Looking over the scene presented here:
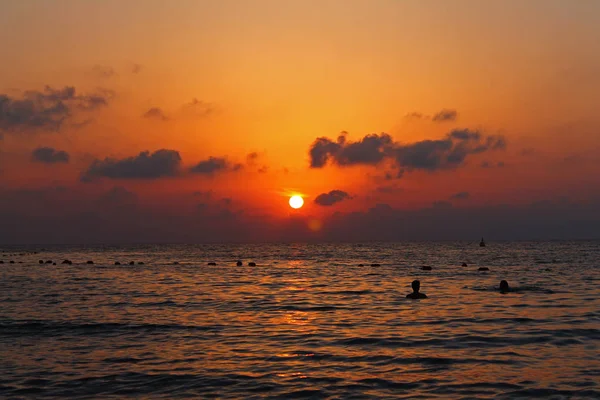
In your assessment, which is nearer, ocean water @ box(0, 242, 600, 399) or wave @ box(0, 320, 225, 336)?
ocean water @ box(0, 242, 600, 399)

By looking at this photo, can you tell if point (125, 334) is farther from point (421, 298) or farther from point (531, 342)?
point (421, 298)

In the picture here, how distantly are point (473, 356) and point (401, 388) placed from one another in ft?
19.2

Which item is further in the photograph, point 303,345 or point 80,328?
point 80,328

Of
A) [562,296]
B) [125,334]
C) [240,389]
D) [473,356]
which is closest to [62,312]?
[125,334]

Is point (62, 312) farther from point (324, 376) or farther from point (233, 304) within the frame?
point (324, 376)

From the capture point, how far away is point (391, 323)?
31.7 meters

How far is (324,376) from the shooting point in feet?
66.8

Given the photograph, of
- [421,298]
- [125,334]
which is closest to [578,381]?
[125,334]

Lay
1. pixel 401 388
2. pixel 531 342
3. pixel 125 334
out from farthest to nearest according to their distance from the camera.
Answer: pixel 125 334 → pixel 531 342 → pixel 401 388

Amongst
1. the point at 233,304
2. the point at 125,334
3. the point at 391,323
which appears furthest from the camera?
the point at 233,304

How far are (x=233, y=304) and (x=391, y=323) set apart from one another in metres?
13.9

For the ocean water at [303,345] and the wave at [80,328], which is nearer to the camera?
the ocean water at [303,345]

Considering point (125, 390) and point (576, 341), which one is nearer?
point (125, 390)

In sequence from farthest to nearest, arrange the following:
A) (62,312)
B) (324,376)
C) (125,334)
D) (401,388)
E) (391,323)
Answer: (62,312)
(391,323)
(125,334)
(324,376)
(401,388)
